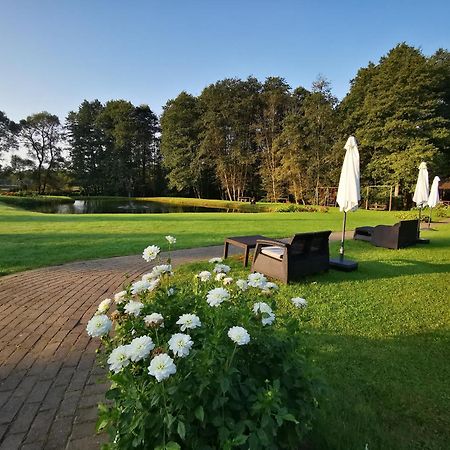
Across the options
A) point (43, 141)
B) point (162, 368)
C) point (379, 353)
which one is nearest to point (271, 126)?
point (43, 141)

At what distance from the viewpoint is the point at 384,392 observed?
7.70 ft

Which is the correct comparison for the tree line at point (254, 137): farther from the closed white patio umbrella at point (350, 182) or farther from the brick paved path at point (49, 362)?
the brick paved path at point (49, 362)

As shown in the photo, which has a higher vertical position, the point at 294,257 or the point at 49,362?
the point at 294,257

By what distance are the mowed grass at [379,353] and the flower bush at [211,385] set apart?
0.22m

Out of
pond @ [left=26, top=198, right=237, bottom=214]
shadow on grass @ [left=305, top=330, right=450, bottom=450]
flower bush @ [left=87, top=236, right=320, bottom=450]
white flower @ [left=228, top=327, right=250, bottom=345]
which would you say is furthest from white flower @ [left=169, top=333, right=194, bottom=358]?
pond @ [left=26, top=198, right=237, bottom=214]

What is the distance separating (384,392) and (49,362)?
9.12ft

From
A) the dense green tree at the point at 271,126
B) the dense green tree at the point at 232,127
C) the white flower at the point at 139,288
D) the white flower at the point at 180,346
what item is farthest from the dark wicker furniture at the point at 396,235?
the dense green tree at the point at 232,127

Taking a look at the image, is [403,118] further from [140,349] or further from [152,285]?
[140,349]

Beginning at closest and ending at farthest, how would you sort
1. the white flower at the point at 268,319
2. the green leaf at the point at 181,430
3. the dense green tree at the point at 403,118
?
the green leaf at the point at 181,430
the white flower at the point at 268,319
the dense green tree at the point at 403,118

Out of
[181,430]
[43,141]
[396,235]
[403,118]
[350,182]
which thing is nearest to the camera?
[181,430]

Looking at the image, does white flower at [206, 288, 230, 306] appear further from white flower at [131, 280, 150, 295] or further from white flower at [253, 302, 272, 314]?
white flower at [131, 280, 150, 295]

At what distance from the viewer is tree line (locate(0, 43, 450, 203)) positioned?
2427cm

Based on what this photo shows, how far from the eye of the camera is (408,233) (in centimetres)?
809

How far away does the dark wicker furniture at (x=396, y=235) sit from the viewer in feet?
25.3
